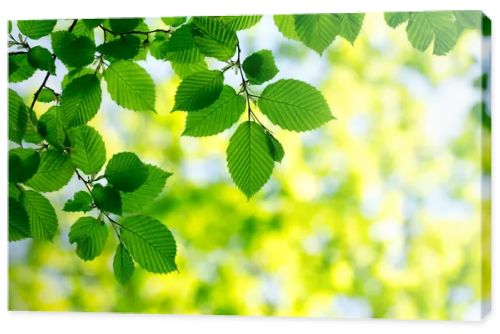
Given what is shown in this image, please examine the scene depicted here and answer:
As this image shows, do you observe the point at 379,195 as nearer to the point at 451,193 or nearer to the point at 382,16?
the point at 451,193

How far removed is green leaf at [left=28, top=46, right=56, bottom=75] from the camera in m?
2.85

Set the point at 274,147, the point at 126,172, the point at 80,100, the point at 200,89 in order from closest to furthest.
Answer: the point at 274,147
the point at 200,89
the point at 126,172
the point at 80,100

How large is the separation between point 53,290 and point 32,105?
1.87ft

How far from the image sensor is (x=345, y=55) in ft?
9.05

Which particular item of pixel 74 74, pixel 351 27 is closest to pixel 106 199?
pixel 74 74

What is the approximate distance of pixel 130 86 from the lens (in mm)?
2787

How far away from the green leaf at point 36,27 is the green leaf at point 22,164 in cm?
34

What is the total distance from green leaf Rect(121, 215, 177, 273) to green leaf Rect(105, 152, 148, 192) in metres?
0.10

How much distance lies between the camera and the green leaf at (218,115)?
246cm

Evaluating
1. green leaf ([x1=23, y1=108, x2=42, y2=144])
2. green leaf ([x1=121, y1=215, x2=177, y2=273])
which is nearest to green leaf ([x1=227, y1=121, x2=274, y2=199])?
green leaf ([x1=121, y1=215, x2=177, y2=273])

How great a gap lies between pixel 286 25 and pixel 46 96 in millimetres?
727

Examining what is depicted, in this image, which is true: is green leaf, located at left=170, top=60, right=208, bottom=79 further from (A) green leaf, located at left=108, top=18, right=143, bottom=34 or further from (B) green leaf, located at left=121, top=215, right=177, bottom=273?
(B) green leaf, located at left=121, top=215, right=177, bottom=273

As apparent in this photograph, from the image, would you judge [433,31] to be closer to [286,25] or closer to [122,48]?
[286,25]
